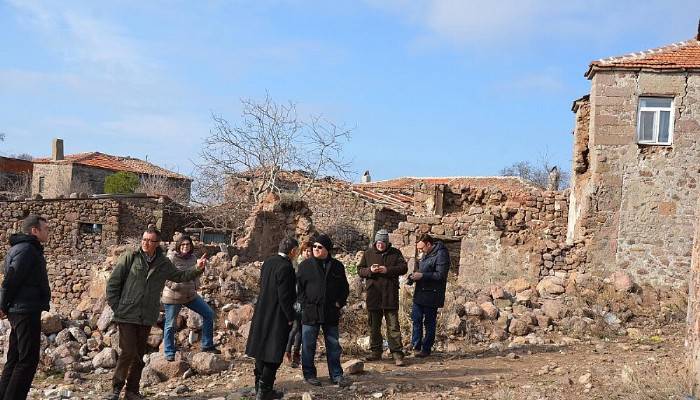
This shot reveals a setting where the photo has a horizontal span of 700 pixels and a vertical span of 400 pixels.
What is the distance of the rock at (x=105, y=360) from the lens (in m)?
9.23

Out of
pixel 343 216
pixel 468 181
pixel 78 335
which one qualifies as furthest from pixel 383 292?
pixel 468 181

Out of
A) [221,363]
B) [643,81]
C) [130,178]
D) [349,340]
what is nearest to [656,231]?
[643,81]

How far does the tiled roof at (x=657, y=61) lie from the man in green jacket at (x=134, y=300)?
37.9 feet

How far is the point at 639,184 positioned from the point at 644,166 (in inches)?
15.9

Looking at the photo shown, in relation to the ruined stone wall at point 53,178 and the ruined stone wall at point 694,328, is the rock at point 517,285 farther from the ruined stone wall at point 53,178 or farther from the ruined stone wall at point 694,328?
the ruined stone wall at point 53,178

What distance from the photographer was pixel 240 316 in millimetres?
10398

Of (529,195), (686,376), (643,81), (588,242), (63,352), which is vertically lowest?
(63,352)

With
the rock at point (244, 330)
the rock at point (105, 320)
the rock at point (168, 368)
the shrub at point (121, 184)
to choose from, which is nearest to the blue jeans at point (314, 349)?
the rock at point (168, 368)

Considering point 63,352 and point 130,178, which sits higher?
point 130,178

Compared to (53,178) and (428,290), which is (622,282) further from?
(53,178)

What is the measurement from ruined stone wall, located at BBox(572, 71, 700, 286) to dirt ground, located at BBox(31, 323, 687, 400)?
5.70 meters

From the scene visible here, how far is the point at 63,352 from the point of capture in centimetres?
946

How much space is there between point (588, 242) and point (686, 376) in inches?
365

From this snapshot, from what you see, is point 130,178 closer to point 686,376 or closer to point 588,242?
point 588,242
